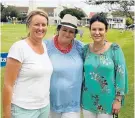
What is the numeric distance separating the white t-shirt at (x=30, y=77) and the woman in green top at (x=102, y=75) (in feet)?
1.96

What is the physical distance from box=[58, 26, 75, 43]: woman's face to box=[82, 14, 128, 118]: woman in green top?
22 cm

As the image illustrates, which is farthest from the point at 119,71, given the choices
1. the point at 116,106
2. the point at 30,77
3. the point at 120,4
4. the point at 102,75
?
the point at 120,4

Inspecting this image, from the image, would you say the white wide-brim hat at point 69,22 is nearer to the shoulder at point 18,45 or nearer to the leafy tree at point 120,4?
the shoulder at point 18,45

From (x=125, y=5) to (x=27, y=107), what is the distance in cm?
1273

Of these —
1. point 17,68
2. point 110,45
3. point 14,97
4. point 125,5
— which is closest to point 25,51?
point 17,68

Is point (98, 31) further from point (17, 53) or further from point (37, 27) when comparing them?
point (17, 53)

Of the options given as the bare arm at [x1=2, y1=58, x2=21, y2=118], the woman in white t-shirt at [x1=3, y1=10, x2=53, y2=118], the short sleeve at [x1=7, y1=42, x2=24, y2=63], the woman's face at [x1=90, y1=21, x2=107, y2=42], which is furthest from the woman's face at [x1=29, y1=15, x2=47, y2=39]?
the woman's face at [x1=90, y1=21, x2=107, y2=42]

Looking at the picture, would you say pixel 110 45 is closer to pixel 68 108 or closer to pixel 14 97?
pixel 68 108

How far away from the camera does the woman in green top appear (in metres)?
3.49

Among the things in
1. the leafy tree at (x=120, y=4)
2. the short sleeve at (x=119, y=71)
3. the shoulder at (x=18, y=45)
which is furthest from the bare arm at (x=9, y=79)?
the leafy tree at (x=120, y=4)

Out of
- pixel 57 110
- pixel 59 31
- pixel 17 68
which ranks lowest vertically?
pixel 57 110

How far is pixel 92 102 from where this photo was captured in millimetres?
3646

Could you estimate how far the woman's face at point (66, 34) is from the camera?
356 cm

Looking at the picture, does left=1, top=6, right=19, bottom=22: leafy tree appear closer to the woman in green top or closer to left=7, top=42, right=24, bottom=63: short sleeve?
the woman in green top
